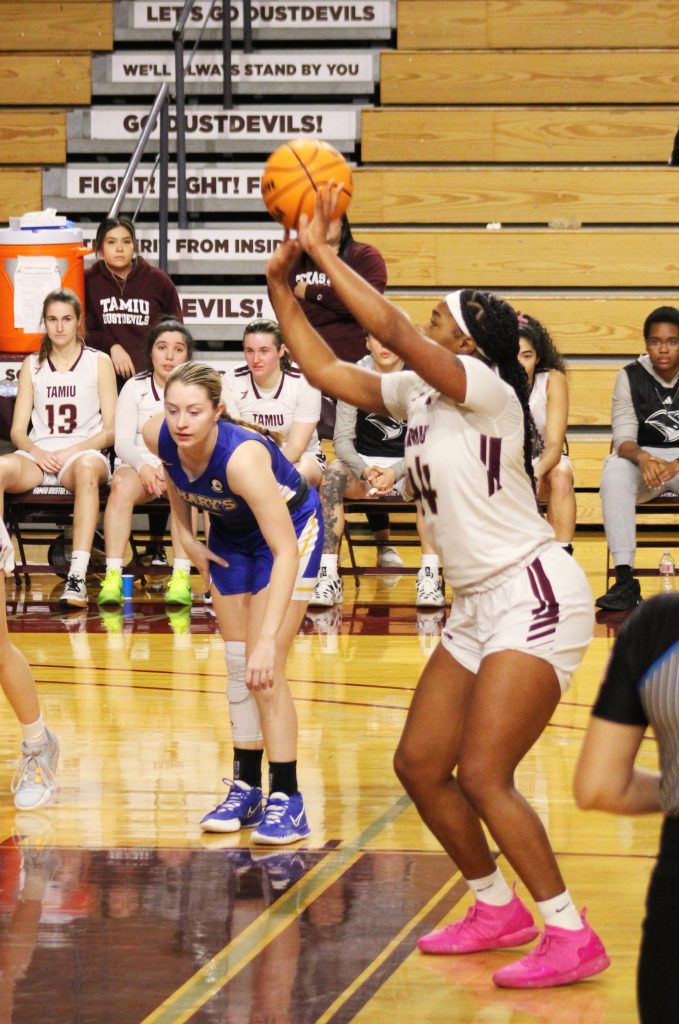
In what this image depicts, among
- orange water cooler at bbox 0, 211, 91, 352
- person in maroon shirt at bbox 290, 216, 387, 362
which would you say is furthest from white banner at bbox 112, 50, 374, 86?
person in maroon shirt at bbox 290, 216, 387, 362

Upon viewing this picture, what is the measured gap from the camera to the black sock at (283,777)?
179 inches

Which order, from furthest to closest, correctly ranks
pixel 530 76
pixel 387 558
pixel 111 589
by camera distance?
pixel 530 76 < pixel 387 558 < pixel 111 589

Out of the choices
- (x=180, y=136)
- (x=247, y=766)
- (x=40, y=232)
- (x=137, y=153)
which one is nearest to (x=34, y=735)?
(x=247, y=766)

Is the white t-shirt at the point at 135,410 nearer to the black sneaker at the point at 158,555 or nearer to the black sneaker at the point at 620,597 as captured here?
the black sneaker at the point at 158,555

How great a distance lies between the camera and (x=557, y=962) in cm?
343

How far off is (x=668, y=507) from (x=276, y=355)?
7.37ft

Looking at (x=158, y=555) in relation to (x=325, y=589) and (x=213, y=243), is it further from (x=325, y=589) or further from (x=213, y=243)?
(x=213, y=243)

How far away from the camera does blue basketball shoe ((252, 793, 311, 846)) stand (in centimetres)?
450

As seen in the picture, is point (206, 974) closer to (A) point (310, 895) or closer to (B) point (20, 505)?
(A) point (310, 895)

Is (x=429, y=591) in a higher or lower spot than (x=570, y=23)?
lower

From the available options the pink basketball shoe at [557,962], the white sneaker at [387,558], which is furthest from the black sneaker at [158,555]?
A: the pink basketball shoe at [557,962]

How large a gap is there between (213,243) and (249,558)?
721 centimetres

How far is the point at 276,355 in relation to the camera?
27.2ft

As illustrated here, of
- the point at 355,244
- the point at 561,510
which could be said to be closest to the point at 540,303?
the point at 355,244
